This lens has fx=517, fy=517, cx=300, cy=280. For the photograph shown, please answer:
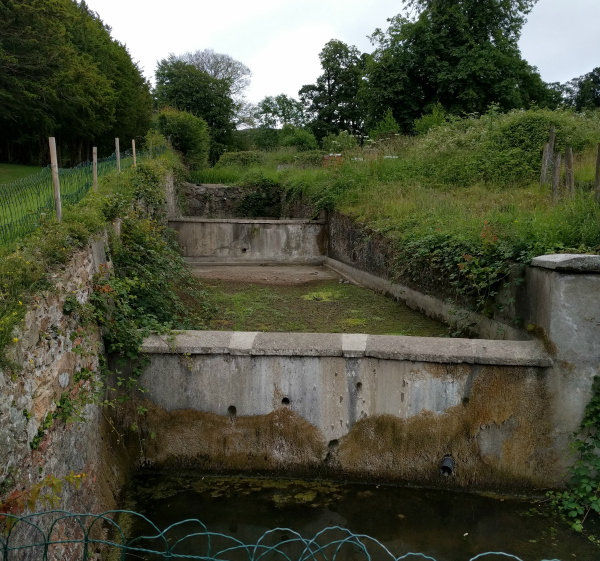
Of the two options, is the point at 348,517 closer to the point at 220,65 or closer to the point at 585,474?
the point at 585,474

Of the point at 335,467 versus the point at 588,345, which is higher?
the point at 588,345

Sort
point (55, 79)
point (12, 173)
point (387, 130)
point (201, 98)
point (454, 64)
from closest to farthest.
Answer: point (12, 173), point (55, 79), point (387, 130), point (454, 64), point (201, 98)

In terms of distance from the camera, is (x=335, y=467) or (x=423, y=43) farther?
(x=423, y=43)

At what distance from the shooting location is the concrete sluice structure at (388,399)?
511cm

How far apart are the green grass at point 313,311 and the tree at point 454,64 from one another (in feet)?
62.8

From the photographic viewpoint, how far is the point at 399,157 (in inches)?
605

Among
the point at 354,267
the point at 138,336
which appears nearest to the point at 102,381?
the point at 138,336

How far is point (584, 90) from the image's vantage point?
4766cm

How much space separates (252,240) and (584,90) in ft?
153

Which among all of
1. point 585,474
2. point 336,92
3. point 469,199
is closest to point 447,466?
point 585,474

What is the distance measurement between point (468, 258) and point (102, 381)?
452 centimetres

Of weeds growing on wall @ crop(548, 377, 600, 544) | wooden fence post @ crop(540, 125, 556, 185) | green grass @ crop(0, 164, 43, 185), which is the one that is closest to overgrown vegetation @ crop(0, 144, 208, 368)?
weeds growing on wall @ crop(548, 377, 600, 544)

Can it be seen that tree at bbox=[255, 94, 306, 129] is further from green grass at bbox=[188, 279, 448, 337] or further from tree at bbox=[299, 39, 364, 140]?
green grass at bbox=[188, 279, 448, 337]

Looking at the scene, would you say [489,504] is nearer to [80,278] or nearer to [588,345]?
[588,345]
